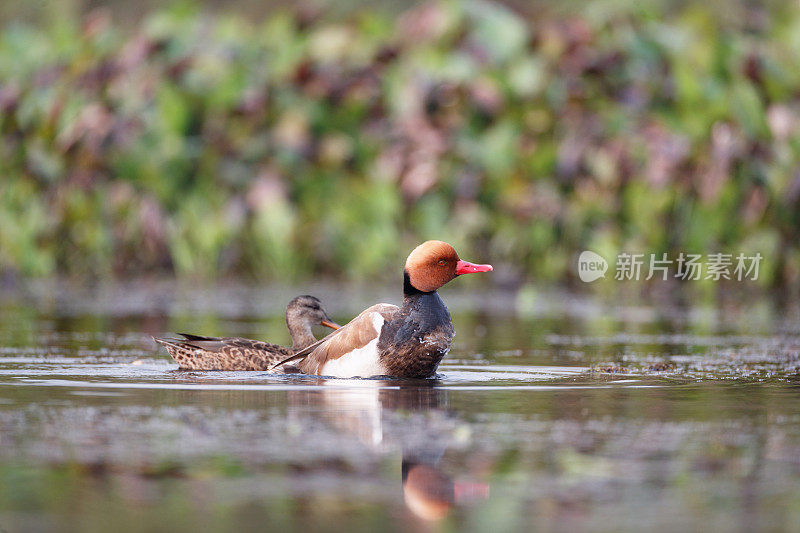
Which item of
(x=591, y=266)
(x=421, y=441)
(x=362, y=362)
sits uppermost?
(x=591, y=266)

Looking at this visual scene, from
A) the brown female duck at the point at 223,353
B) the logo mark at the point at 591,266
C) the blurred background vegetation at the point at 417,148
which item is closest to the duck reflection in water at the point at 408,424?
the brown female duck at the point at 223,353

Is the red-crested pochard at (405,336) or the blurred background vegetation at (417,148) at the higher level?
the blurred background vegetation at (417,148)

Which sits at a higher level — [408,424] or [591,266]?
[591,266]

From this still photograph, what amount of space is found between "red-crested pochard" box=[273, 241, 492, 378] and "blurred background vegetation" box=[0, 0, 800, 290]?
22.2 feet

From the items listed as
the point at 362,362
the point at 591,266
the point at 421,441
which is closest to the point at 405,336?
the point at 362,362

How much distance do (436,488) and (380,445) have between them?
0.76 m

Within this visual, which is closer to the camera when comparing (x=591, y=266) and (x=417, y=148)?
(x=591, y=266)

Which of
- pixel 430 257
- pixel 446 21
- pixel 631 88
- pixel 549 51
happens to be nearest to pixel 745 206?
pixel 631 88

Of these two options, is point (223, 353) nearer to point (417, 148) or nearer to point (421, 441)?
point (421, 441)

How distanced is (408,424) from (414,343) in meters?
1.65

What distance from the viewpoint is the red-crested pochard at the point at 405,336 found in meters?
7.10

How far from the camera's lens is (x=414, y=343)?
23.3 ft

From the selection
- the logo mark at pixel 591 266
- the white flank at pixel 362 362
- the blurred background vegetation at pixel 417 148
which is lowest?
the white flank at pixel 362 362

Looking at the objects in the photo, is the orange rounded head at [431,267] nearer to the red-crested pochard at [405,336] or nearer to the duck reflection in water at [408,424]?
the red-crested pochard at [405,336]
